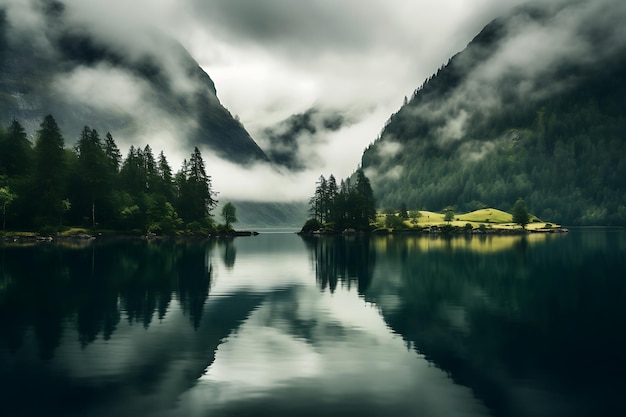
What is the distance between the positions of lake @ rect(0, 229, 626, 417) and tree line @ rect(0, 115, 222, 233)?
110879 millimetres

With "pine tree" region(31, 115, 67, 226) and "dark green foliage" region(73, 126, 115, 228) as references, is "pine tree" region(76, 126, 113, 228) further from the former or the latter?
"pine tree" region(31, 115, 67, 226)

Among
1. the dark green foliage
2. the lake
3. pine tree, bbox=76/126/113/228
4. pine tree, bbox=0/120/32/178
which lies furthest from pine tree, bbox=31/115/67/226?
the lake

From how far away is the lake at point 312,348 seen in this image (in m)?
18.5

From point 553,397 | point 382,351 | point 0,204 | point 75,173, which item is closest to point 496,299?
point 382,351

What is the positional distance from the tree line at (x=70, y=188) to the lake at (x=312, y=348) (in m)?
111

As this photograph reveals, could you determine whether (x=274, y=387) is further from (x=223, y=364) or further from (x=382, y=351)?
(x=382, y=351)

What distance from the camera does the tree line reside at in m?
151

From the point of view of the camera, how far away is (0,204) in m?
141

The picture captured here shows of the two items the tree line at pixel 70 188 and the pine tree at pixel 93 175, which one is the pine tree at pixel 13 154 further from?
the pine tree at pixel 93 175

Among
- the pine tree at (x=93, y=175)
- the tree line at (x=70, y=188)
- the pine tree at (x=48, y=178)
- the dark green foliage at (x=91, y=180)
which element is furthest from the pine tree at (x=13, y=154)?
the pine tree at (x=93, y=175)

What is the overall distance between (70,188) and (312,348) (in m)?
163

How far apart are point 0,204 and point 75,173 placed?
3096 cm

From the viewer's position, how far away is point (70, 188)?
16800cm

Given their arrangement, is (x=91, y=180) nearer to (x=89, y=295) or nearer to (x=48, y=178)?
(x=48, y=178)
